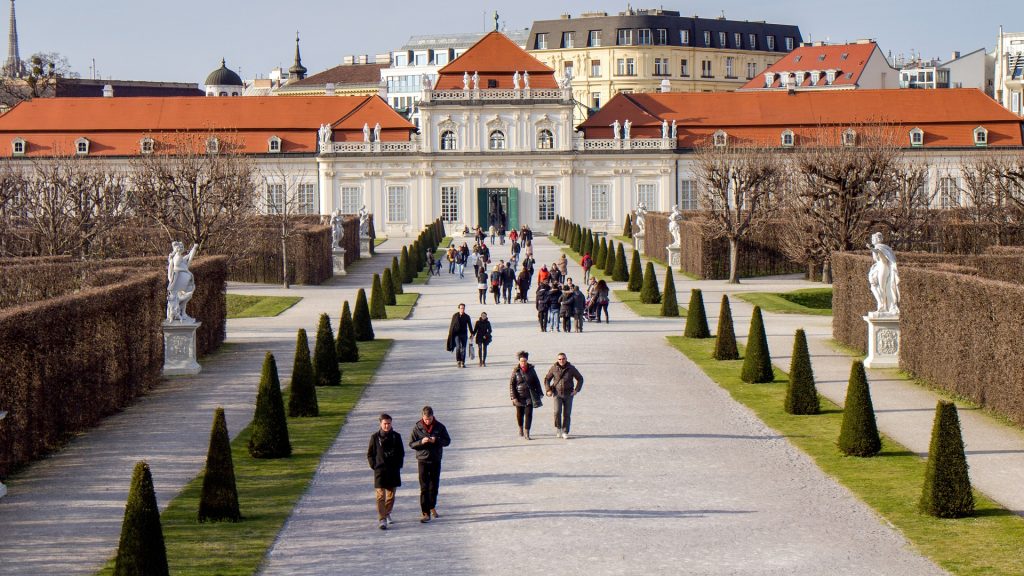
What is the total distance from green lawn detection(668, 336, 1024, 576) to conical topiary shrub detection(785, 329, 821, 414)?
202 mm

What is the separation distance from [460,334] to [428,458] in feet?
41.2

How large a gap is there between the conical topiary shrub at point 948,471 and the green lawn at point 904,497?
0.50ft

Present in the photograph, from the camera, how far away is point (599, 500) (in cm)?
1775

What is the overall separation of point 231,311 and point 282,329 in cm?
728

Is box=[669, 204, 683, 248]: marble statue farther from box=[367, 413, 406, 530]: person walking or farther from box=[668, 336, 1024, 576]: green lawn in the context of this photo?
box=[367, 413, 406, 530]: person walking

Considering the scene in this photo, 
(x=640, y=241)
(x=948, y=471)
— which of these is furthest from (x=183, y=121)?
(x=948, y=471)

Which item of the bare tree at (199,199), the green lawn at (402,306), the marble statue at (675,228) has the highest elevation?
the bare tree at (199,199)

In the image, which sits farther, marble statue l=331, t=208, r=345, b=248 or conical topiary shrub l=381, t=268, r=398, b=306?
marble statue l=331, t=208, r=345, b=248

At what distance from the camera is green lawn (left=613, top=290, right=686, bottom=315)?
40.9m

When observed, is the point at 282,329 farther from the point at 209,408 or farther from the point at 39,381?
the point at 39,381

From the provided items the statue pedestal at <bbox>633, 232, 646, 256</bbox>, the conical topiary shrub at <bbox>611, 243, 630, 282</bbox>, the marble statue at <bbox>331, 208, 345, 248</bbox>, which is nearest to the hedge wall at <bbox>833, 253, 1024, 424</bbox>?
the conical topiary shrub at <bbox>611, 243, 630, 282</bbox>

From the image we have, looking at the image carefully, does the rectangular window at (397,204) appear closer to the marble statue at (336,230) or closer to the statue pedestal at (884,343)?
the marble statue at (336,230)

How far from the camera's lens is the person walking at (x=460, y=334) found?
29.3 meters

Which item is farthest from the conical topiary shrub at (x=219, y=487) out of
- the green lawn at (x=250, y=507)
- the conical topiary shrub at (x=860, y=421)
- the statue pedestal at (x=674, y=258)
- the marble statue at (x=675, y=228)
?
the statue pedestal at (x=674, y=258)
